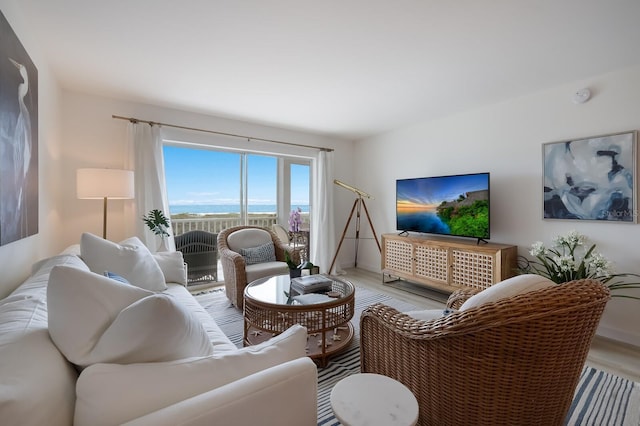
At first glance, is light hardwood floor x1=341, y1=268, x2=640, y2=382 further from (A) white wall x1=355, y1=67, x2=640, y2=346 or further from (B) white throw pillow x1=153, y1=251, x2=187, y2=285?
(B) white throw pillow x1=153, y1=251, x2=187, y2=285

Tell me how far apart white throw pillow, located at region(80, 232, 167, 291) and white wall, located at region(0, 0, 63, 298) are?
12.7 inches

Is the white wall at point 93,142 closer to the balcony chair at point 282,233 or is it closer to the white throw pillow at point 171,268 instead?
the white throw pillow at point 171,268

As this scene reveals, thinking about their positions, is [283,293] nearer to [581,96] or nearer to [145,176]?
[145,176]

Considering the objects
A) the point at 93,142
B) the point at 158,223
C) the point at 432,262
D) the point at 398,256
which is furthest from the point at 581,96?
the point at 93,142

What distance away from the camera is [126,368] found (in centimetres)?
76

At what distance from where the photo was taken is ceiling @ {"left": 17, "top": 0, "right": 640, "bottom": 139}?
1746 mm

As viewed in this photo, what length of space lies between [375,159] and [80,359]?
4564mm

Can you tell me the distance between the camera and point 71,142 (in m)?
3.01

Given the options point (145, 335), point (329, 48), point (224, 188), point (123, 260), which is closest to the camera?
point (145, 335)

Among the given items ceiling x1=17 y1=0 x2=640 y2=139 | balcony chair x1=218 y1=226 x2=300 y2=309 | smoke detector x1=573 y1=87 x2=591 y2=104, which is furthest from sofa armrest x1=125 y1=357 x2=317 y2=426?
smoke detector x1=573 y1=87 x2=591 y2=104

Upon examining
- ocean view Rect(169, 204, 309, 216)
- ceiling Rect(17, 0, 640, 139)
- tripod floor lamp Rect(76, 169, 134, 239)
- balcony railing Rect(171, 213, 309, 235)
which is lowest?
balcony railing Rect(171, 213, 309, 235)

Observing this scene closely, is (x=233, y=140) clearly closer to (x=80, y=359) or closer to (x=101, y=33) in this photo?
(x=101, y=33)

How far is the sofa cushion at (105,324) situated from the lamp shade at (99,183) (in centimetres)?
221

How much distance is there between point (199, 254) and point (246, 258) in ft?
3.43
